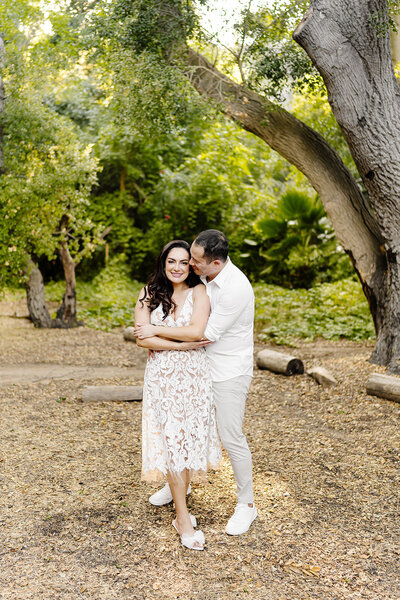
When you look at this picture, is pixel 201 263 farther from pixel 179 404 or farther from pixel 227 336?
pixel 179 404

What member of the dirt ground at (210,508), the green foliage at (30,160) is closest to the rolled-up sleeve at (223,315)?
the dirt ground at (210,508)

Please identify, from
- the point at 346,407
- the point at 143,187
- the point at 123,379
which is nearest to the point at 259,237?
the point at 143,187

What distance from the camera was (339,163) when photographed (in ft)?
23.2

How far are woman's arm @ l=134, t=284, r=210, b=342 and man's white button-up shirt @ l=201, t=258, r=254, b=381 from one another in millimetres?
38

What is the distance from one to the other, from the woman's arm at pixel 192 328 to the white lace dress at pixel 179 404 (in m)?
0.07

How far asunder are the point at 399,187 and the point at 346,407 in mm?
2326

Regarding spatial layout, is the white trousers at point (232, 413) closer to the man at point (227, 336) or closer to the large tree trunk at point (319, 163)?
the man at point (227, 336)

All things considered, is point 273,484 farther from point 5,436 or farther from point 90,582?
point 5,436

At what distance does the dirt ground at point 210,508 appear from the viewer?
2750mm

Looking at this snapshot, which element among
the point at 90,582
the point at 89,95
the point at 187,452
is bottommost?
the point at 90,582

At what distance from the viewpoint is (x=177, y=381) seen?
3.04 m

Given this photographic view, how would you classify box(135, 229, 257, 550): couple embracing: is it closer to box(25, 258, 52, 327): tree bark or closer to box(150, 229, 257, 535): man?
box(150, 229, 257, 535): man

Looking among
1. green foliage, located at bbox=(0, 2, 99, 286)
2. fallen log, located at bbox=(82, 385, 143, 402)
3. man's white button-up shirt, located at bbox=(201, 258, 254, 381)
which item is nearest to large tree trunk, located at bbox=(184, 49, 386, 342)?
green foliage, located at bbox=(0, 2, 99, 286)

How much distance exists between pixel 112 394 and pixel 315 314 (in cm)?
546
